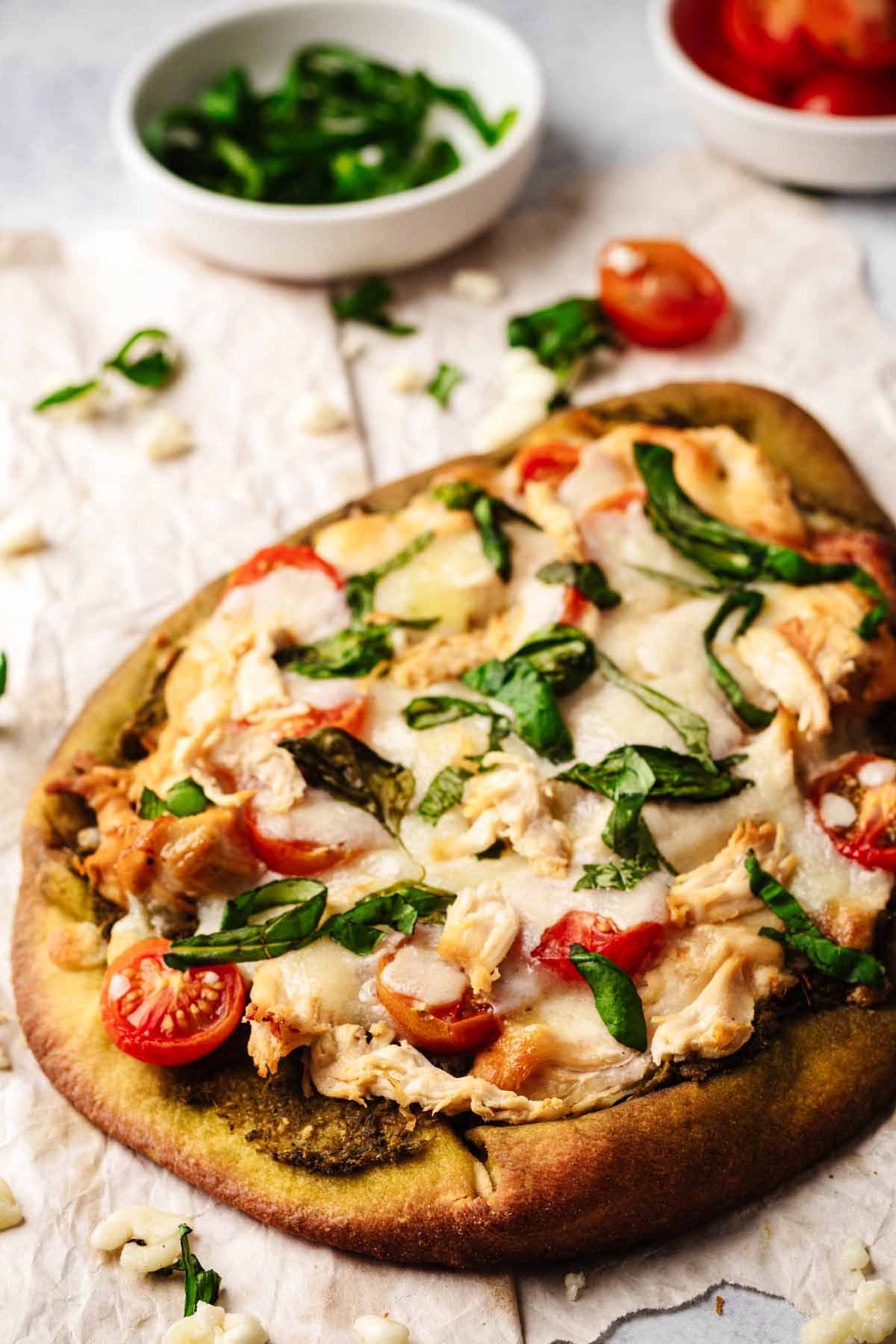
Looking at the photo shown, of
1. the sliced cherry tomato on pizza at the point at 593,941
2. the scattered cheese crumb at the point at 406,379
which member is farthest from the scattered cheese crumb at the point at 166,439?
the sliced cherry tomato on pizza at the point at 593,941

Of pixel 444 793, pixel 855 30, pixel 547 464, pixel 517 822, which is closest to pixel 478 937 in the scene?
pixel 517 822

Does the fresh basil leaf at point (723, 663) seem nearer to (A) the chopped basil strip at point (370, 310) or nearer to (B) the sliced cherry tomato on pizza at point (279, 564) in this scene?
(B) the sliced cherry tomato on pizza at point (279, 564)

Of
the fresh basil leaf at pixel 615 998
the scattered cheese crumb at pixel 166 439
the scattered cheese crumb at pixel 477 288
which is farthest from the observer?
the scattered cheese crumb at pixel 477 288

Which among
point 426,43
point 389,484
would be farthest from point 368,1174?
point 426,43

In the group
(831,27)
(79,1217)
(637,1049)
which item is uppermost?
(831,27)

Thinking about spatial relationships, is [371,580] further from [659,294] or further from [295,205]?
[295,205]

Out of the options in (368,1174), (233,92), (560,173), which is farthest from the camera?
(560,173)

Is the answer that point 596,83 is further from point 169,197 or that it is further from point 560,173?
point 169,197
